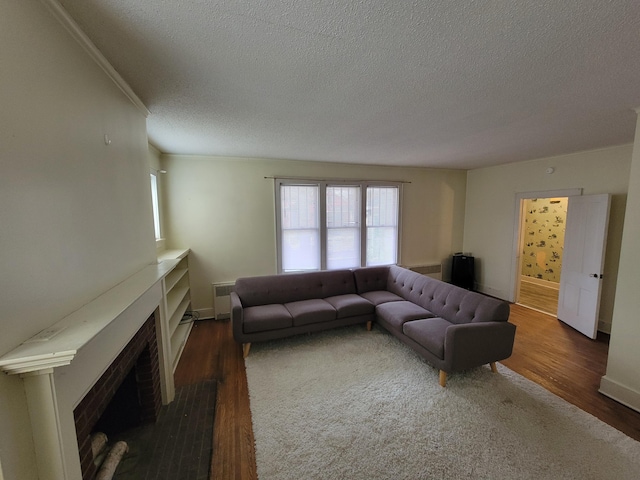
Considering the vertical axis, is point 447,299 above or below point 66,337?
below

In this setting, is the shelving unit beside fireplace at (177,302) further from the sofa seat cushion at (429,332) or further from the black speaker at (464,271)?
the black speaker at (464,271)

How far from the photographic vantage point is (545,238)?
19.0 ft

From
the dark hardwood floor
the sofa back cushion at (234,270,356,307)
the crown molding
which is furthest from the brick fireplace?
the crown molding

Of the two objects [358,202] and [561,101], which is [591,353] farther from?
[358,202]

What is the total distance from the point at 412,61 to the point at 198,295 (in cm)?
401

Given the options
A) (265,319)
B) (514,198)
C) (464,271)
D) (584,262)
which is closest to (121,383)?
(265,319)

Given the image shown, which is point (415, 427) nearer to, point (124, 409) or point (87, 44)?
point (124, 409)

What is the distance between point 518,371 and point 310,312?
2.30 metres

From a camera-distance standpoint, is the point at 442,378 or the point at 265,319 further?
the point at 265,319

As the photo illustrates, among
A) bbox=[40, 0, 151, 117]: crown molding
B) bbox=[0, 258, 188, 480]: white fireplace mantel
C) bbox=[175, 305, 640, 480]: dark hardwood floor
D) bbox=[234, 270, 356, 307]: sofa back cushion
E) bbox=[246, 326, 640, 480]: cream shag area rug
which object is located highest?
bbox=[40, 0, 151, 117]: crown molding

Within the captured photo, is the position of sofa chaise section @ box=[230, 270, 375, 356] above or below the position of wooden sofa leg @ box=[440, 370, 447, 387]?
above

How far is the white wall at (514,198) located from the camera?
11.1 ft

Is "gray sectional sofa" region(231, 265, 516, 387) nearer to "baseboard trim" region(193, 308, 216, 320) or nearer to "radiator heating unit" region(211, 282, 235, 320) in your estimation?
"radiator heating unit" region(211, 282, 235, 320)

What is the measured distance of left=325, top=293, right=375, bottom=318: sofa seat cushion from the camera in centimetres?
339
